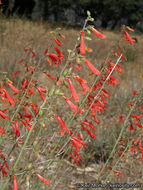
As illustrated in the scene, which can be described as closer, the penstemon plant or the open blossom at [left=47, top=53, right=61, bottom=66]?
the penstemon plant

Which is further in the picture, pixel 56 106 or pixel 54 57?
pixel 56 106

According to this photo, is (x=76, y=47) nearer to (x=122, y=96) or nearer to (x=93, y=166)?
(x=93, y=166)

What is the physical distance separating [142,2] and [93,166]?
89.6 ft

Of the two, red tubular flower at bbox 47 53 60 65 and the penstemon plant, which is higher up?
red tubular flower at bbox 47 53 60 65

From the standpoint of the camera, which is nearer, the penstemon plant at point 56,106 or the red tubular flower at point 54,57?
the penstemon plant at point 56,106

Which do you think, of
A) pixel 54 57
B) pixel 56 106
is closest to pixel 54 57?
pixel 54 57

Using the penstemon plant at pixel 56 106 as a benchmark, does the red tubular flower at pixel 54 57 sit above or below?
above

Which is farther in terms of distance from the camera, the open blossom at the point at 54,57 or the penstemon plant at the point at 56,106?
the open blossom at the point at 54,57

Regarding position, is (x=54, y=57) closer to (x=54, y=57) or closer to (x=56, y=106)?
(x=54, y=57)

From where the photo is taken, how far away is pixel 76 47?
3.18ft

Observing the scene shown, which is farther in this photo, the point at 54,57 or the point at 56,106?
the point at 56,106

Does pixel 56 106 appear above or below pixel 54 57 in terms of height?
below

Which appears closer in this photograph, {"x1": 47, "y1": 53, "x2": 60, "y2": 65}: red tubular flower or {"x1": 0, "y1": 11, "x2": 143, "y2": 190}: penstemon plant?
{"x1": 0, "y1": 11, "x2": 143, "y2": 190}: penstemon plant

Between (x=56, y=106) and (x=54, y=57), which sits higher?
(x=54, y=57)
